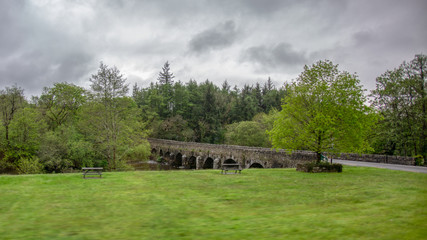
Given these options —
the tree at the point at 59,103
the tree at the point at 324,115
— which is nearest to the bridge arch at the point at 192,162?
the tree at the point at 59,103

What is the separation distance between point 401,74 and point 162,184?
39.7 meters

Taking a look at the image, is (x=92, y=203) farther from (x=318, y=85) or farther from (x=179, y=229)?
(x=318, y=85)

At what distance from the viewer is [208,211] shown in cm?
891

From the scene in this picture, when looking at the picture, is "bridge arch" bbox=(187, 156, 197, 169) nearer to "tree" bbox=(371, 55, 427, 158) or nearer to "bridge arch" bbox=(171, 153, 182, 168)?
"bridge arch" bbox=(171, 153, 182, 168)

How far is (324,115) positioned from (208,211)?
15281mm

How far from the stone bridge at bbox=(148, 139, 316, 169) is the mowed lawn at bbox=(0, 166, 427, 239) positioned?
50.5ft

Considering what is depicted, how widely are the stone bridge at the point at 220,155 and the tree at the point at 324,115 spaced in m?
6.08

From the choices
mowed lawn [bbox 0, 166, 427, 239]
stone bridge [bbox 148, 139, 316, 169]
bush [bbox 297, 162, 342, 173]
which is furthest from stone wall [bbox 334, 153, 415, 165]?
mowed lawn [bbox 0, 166, 427, 239]

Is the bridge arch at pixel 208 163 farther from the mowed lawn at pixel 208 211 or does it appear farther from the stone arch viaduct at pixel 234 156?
the mowed lawn at pixel 208 211

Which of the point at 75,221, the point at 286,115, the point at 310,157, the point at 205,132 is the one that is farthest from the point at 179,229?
the point at 205,132

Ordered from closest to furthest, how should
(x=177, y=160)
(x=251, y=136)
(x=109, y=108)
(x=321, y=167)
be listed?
(x=321, y=167) < (x=109, y=108) < (x=251, y=136) < (x=177, y=160)

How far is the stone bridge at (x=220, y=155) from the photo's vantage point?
29766 mm

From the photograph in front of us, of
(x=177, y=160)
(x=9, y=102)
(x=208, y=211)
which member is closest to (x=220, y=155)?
(x=177, y=160)

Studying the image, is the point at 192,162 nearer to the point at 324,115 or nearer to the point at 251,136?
the point at 251,136
